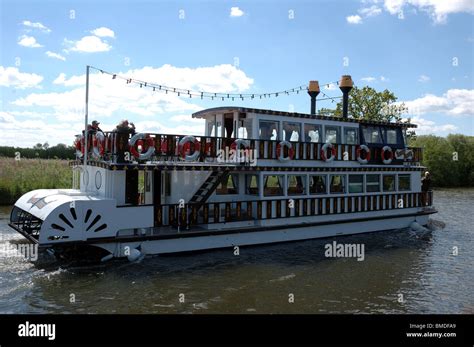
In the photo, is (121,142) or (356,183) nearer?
(121,142)

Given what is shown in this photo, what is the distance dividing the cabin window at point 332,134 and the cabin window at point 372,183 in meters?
2.19

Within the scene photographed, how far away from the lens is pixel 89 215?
1215 centimetres

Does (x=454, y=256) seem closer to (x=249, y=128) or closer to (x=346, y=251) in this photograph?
(x=346, y=251)

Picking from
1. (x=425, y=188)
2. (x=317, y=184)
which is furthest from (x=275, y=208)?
(x=425, y=188)

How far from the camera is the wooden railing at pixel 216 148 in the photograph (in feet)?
42.2

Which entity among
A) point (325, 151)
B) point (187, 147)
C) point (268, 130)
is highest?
point (268, 130)

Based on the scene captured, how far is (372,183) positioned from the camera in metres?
19.2

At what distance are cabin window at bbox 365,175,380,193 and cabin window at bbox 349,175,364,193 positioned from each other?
0.25 meters

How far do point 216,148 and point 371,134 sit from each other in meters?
7.94

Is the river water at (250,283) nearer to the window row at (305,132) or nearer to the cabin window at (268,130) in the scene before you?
the cabin window at (268,130)

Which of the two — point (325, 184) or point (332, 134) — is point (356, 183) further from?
point (332, 134)

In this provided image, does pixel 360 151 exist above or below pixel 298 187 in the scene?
above

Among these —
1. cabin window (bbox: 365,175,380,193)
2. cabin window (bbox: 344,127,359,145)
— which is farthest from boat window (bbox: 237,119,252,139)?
cabin window (bbox: 365,175,380,193)
